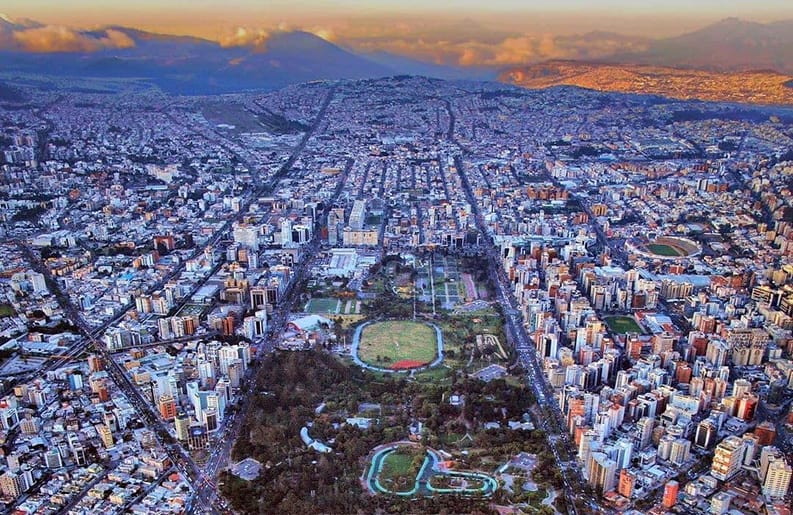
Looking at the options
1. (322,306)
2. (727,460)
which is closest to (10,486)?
(322,306)

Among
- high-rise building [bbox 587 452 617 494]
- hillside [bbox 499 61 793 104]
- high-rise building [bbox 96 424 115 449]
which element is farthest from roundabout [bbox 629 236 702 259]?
hillside [bbox 499 61 793 104]

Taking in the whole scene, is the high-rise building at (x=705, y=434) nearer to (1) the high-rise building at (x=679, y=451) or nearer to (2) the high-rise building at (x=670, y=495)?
(1) the high-rise building at (x=679, y=451)

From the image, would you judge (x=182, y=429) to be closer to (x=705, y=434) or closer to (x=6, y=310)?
(x=6, y=310)

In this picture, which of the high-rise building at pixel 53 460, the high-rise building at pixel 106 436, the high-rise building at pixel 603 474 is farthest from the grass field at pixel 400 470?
the high-rise building at pixel 53 460

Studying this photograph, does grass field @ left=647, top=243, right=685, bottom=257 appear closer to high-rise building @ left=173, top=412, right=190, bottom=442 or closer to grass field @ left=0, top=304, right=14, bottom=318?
high-rise building @ left=173, top=412, right=190, bottom=442

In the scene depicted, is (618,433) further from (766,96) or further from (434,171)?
(766,96)

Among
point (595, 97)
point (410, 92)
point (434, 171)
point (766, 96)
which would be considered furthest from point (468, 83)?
point (434, 171)

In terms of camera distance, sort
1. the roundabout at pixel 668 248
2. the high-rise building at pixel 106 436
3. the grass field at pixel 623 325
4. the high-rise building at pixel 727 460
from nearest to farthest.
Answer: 1. the high-rise building at pixel 727 460
2. the high-rise building at pixel 106 436
3. the grass field at pixel 623 325
4. the roundabout at pixel 668 248

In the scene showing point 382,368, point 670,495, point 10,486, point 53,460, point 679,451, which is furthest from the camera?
point 382,368
